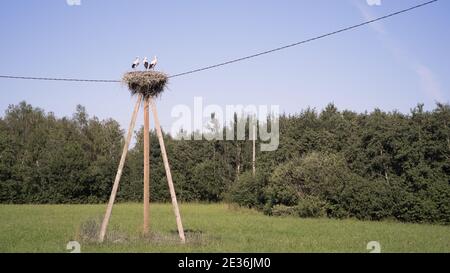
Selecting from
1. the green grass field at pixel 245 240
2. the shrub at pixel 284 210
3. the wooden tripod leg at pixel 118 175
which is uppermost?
the wooden tripod leg at pixel 118 175

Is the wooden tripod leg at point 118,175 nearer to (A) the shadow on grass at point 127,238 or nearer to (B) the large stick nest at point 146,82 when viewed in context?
(B) the large stick nest at point 146,82

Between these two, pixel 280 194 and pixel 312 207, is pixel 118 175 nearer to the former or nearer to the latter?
pixel 312 207

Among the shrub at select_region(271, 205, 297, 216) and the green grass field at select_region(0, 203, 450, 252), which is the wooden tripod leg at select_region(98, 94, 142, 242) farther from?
the shrub at select_region(271, 205, 297, 216)

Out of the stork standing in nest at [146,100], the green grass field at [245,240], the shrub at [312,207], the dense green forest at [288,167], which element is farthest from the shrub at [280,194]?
the stork standing in nest at [146,100]

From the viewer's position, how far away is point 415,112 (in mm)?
37531

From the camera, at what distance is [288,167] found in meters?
34.6

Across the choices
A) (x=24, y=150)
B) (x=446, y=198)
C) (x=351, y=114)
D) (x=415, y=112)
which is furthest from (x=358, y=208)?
(x=24, y=150)

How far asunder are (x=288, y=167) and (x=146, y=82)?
20.0 meters

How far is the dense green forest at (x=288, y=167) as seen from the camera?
3206 cm

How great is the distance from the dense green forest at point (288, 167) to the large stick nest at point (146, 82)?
1874 centimetres

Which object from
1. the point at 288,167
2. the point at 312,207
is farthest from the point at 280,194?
the point at 312,207

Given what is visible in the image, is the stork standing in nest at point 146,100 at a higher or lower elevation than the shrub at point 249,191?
higher

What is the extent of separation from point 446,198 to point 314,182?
26.8 feet

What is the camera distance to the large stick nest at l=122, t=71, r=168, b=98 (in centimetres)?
1636
